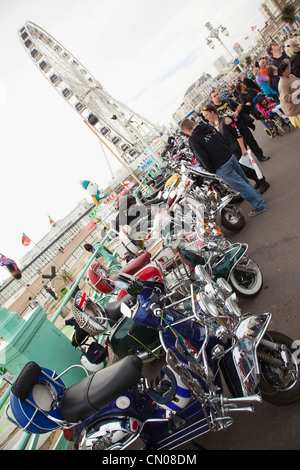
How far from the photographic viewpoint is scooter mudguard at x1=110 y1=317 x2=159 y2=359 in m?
3.18

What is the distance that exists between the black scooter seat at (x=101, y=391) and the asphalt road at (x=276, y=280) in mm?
1117

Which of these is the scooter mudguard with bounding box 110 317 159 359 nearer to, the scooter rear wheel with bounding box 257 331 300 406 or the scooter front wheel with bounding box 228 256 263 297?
the scooter front wheel with bounding box 228 256 263 297

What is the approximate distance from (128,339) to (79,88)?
51.3 m

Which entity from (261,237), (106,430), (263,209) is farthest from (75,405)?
(263,209)

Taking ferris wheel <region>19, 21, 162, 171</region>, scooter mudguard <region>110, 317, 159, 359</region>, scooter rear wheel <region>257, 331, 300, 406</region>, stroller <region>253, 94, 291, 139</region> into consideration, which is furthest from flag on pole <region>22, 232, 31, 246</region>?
ferris wheel <region>19, 21, 162, 171</region>

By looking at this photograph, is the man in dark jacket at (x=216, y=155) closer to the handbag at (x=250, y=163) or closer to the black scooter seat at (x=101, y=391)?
the handbag at (x=250, y=163)

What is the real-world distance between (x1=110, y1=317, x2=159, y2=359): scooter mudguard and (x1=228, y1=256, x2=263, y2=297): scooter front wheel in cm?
118

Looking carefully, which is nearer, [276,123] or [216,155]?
[216,155]

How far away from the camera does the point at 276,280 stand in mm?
3281

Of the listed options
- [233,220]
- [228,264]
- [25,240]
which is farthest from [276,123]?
[25,240]

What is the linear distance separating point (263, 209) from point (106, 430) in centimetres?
435

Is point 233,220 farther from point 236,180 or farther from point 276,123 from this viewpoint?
point 276,123

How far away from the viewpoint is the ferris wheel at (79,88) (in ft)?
145
